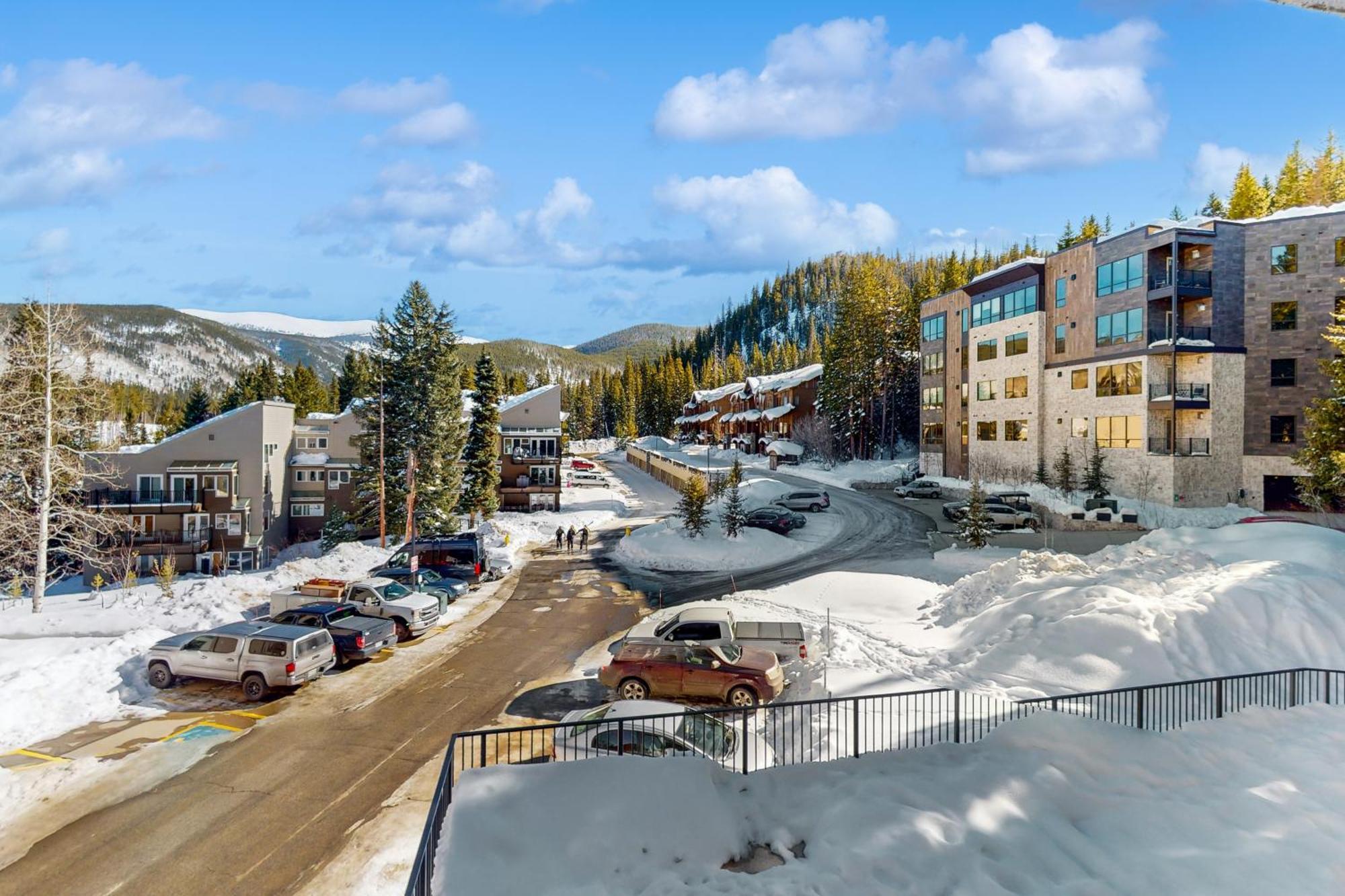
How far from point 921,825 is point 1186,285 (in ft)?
135

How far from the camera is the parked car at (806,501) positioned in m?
43.0

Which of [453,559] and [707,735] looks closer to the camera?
[707,735]

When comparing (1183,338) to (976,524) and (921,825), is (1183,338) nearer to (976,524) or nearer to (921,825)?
(976,524)

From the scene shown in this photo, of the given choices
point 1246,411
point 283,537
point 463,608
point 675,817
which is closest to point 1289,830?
point 675,817

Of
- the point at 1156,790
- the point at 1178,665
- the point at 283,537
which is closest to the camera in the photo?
the point at 1156,790

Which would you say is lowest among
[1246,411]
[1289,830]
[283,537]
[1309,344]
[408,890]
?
[283,537]

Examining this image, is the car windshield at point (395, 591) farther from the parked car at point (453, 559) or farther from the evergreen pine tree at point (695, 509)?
the evergreen pine tree at point (695, 509)

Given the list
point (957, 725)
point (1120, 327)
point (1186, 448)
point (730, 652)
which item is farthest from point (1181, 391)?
point (957, 725)

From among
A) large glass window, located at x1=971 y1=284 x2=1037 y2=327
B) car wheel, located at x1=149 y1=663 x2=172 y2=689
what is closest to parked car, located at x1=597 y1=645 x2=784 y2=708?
car wheel, located at x1=149 y1=663 x2=172 y2=689

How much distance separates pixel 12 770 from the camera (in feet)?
39.5

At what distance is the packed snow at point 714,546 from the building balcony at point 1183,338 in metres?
20.2

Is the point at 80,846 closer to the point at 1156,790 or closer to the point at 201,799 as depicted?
the point at 201,799

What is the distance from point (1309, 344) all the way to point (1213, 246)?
7.08 meters

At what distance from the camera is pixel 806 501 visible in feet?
142
